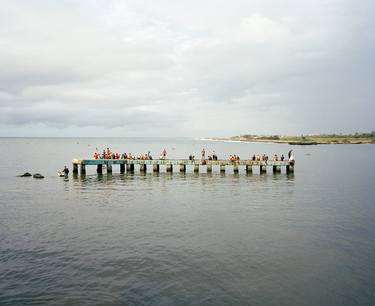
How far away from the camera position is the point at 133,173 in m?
53.0

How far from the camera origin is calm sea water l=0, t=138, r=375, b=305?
14.4 meters

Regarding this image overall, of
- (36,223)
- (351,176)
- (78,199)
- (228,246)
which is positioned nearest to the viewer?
(228,246)

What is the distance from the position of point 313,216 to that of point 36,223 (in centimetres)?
1906

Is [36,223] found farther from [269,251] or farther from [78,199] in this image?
[269,251]

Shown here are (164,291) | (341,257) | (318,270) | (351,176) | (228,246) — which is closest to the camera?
(164,291)

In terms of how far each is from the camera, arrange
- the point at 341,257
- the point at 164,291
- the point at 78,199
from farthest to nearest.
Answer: the point at 78,199 → the point at 341,257 → the point at 164,291

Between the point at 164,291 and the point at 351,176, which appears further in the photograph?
the point at 351,176

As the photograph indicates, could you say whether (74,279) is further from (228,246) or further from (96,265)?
(228,246)

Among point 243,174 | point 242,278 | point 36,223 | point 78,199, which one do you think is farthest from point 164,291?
point 243,174

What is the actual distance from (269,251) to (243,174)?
33.5 metres

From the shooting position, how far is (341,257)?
719 inches

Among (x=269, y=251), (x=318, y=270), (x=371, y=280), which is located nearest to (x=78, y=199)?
(x=269, y=251)

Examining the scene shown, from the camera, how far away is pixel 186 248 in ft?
63.5

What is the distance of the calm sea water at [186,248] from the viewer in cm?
1436
